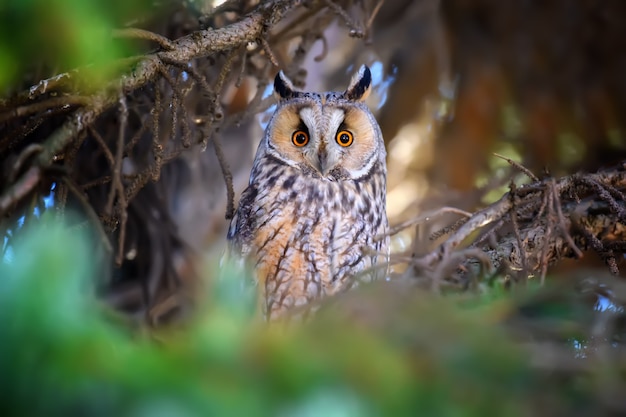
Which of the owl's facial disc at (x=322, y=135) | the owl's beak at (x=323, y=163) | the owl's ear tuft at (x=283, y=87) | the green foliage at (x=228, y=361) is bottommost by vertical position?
the green foliage at (x=228, y=361)

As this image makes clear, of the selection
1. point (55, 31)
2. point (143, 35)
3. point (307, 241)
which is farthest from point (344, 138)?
point (55, 31)

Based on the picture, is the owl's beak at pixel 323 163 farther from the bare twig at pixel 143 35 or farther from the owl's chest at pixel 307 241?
the bare twig at pixel 143 35

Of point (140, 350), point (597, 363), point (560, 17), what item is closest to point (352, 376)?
point (140, 350)

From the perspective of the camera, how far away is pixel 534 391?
974mm

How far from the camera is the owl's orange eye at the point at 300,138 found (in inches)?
94.5

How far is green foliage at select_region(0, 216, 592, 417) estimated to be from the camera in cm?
82

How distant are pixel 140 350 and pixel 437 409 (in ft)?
1.21

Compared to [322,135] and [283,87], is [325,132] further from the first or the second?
[283,87]

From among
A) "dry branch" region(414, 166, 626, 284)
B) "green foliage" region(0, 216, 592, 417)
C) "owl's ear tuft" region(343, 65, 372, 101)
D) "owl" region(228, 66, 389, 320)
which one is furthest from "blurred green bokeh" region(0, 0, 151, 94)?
"owl's ear tuft" region(343, 65, 372, 101)

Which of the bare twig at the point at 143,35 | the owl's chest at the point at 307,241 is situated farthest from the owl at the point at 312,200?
the bare twig at the point at 143,35

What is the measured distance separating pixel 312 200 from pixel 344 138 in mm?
262

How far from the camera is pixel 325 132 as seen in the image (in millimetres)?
2334

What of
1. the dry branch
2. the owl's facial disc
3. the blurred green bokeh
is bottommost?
the blurred green bokeh

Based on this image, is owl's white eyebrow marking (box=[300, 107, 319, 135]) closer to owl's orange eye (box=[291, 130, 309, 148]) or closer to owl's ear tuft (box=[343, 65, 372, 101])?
owl's orange eye (box=[291, 130, 309, 148])
